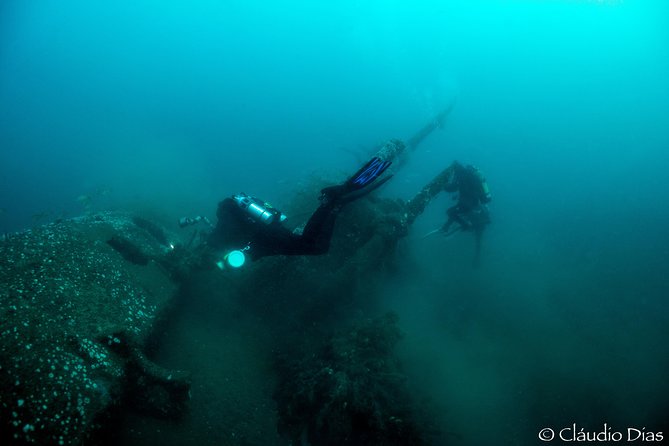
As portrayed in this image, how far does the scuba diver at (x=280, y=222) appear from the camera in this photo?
16.6 feet

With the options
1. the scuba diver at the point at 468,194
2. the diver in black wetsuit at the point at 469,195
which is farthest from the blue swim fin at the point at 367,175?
the diver in black wetsuit at the point at 469,195

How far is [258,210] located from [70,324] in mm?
2748

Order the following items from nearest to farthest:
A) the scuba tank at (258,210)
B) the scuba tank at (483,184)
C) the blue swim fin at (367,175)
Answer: the blue swim fin at (367,175), the scuba tank at (258,210), the scuba tank at (483,184)

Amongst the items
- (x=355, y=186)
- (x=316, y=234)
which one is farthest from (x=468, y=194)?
(x=316, y=234)

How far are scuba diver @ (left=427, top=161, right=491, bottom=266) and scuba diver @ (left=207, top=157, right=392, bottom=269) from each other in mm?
5474

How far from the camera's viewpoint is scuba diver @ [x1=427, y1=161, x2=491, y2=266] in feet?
32.7

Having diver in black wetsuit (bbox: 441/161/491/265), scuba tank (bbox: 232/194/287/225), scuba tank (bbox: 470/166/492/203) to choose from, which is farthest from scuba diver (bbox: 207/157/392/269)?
scuba tank (bbox: 470/166/492/203)

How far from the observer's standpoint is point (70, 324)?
13.0ft

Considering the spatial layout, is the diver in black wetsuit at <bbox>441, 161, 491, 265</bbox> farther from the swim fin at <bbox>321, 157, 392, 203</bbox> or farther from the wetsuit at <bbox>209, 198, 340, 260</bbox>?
the wetsuit at <bbox>209, 198, 340, 260</bbox>

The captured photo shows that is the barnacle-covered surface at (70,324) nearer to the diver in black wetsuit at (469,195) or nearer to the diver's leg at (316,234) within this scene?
the diver's leg at (316,234)

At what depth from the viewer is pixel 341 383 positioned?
462 centimetres

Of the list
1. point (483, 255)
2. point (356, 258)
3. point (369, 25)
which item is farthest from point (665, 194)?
point (369, 25)

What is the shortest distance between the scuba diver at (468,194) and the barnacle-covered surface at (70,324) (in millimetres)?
8246

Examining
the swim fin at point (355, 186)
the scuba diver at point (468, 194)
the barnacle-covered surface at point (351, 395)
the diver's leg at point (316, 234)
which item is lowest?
the barnacle-covered surface at point (351, 395)
